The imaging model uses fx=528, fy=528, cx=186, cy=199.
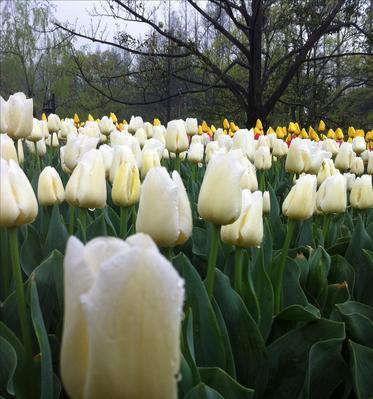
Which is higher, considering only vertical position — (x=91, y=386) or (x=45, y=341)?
(x=91, y=386)

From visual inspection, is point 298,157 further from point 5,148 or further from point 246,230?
point 5,148

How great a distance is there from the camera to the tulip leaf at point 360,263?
5.18ft

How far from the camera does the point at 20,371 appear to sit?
37.9 inches

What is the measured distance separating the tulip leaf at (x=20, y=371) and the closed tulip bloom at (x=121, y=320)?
0.56 meters

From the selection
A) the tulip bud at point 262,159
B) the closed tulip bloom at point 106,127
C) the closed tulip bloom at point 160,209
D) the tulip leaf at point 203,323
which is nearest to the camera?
the closed tulip bloom at point 160,209

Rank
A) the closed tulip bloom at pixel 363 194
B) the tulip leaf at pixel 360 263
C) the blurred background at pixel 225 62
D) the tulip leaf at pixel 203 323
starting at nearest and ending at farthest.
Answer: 1. the tulip leaf at pixel 203 323
2. the tulip leaf at pixel 360 263
3. the closed tulip bloom at pixel 363 194
4. the blurred background at pixel 225 62

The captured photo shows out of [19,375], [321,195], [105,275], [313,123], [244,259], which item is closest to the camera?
[105,275]

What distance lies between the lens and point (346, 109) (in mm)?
17891

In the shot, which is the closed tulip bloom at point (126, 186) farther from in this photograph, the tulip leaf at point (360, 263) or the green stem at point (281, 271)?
the tulip leaf at point (360, 263)

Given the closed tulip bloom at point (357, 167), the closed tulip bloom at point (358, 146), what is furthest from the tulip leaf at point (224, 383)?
the closed tulip bloom at point (358, 146)

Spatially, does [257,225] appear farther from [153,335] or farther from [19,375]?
[153,335]

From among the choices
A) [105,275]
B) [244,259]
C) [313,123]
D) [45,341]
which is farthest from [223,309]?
[313,123]

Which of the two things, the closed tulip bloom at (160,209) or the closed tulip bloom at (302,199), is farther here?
the closed tulip bloom at (302,199)

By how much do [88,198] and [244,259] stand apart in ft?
1.29
